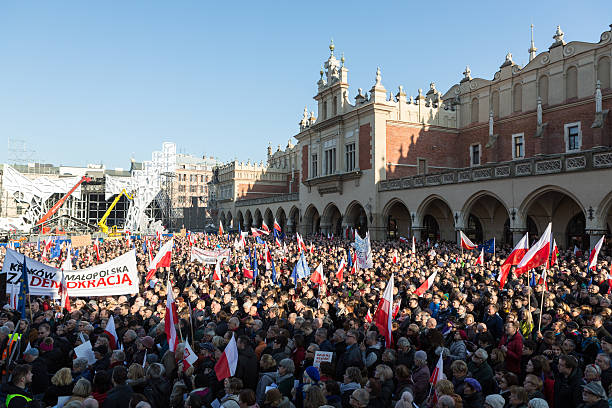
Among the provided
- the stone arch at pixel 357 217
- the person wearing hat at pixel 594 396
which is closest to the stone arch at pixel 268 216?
the stone arch at pixel 357 217

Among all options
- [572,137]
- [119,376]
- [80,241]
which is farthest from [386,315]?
[80,241]

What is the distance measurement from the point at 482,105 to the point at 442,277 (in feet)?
85.2

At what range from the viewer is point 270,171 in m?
67.3

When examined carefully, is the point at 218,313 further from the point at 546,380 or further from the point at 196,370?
the point at 546,380

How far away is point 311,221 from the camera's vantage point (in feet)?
151

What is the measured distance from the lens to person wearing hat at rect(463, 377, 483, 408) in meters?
5.07

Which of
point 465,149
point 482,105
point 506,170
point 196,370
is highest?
point 482,105

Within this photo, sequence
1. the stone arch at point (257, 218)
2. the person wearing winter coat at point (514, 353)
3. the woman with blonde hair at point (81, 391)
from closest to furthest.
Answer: the woman with blonde hair at point (81, 391) < the person wearing winter coat at point (514, 353) < the stone arch at point (257, 218)

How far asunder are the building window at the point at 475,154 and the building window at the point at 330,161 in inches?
457

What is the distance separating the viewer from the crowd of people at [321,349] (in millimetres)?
4984

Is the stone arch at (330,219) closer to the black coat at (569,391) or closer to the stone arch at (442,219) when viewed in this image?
the stone arch at (442,219)

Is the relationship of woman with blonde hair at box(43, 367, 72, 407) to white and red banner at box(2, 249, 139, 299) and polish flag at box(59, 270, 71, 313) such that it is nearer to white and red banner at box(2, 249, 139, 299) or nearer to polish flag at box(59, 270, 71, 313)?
white and red banner at box(2, 249, 139, 299)

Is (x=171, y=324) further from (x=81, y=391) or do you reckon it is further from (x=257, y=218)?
(x=257, y=218)

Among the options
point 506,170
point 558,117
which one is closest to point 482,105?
point 558,117
